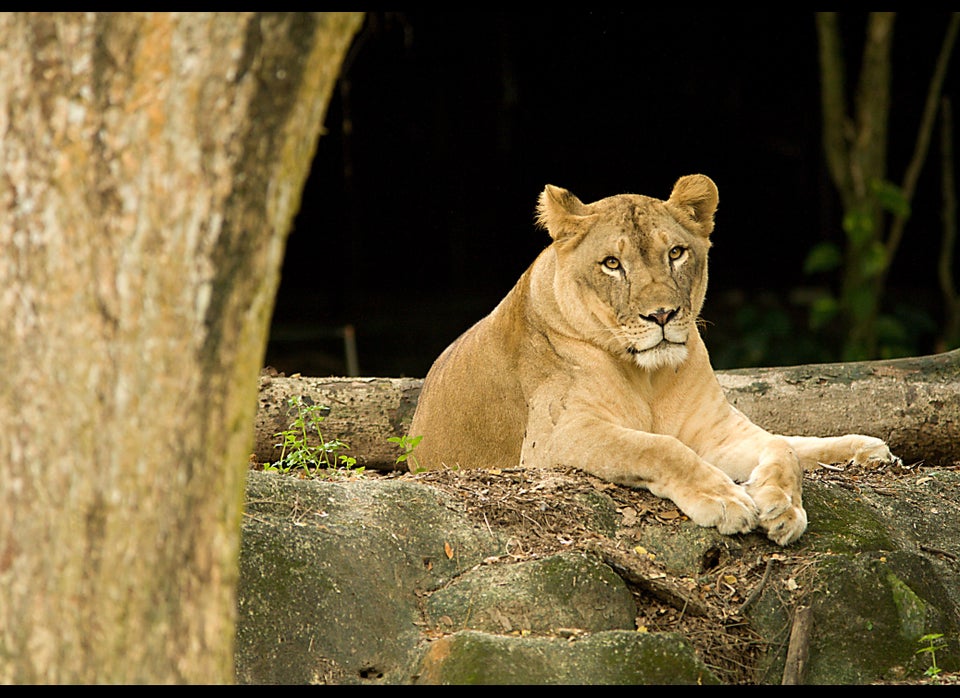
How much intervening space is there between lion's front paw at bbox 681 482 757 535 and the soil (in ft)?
0.31

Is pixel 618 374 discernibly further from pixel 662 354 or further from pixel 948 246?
pixel 948 246

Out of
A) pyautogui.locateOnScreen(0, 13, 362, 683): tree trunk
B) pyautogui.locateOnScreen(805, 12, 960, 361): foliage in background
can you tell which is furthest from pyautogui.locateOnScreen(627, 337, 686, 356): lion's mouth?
pyautogui.locateOnScreen(805, 12, 960, 361): foliage in background

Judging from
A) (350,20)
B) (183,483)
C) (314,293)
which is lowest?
(314,293)

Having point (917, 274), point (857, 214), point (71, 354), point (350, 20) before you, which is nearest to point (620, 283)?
point (350, 20)

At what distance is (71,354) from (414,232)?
11.7m

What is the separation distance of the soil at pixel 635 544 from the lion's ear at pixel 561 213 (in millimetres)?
1053

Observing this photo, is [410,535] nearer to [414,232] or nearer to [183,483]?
[183,483]

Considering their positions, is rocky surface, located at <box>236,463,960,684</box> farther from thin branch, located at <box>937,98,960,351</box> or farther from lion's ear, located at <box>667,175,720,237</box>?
thin branch, located at <box>937,98,960,351</box>

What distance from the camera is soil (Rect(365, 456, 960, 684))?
3.78m

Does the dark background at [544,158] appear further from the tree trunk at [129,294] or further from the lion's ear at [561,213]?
the tree trunk at [129,294]

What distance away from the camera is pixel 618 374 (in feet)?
16.5

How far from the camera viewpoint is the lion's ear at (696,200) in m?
5.13

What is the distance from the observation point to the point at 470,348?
224 inches

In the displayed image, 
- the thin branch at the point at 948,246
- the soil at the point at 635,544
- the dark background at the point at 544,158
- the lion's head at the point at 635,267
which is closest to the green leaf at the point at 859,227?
the dark background at the point at 544,158
